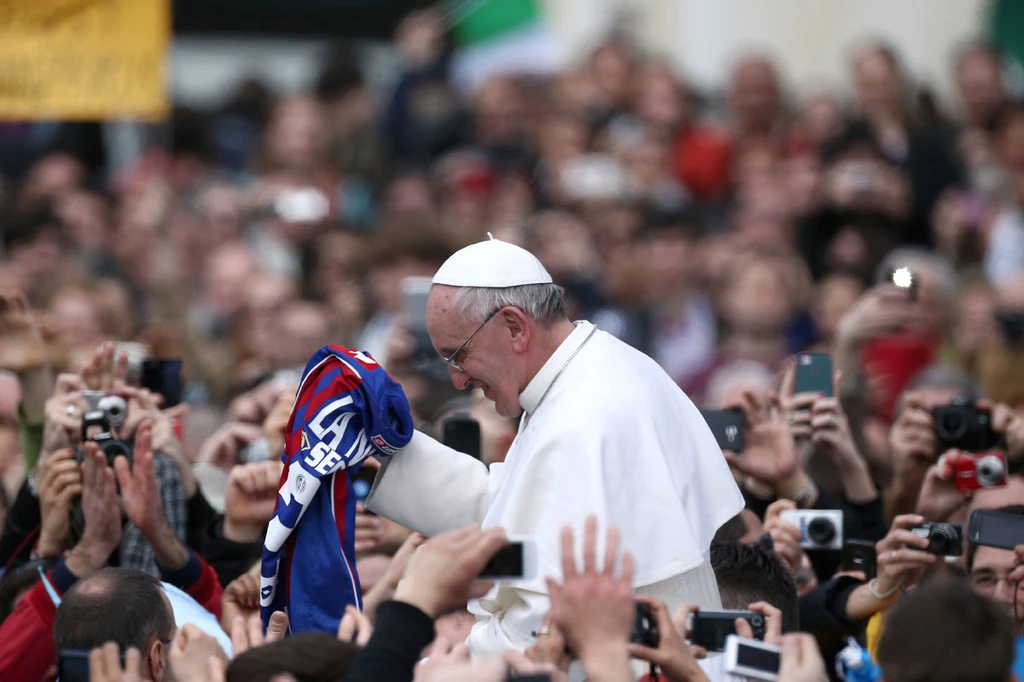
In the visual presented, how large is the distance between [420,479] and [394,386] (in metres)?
0.31

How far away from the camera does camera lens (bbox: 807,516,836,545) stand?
18.1 feet

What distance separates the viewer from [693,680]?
393 cm

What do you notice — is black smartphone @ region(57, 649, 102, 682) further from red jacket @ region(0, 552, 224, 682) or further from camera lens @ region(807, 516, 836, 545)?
camera lens @ region(807, 516, 836, 545)

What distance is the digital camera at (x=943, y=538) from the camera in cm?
489

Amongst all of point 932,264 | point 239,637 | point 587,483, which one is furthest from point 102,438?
point 932,264

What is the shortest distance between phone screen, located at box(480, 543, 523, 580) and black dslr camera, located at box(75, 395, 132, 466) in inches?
83.5

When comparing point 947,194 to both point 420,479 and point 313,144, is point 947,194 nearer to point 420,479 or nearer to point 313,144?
point 313,144

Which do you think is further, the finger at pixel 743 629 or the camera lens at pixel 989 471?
the camera lens at pixel 989 471

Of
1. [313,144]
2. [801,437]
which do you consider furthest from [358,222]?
[801,437]

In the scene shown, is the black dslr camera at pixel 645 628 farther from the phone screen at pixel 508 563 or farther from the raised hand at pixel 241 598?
the raised hand at pixel 241 598

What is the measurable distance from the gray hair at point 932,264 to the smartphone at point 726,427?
9.77 feet

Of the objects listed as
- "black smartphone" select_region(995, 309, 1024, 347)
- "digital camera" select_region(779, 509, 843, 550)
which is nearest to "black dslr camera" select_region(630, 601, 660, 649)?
"digital camera" select_region(779, 509, 843, 550)

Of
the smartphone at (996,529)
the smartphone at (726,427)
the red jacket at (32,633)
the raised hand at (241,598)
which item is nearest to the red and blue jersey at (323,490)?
the raised hand at (241,598)

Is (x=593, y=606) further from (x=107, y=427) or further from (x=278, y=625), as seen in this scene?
(x=107, y=427)
